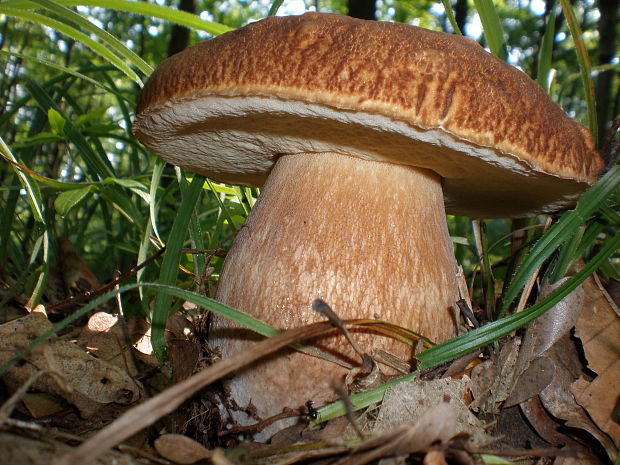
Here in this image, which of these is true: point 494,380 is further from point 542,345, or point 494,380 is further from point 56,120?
point 56,120

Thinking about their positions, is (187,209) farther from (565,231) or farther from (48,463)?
(565,231)

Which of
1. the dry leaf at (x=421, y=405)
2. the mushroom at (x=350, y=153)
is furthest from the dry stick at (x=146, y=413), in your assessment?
the mushroom at (x=350, y=153)

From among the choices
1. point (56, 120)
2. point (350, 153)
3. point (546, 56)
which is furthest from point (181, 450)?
point (546, 56)

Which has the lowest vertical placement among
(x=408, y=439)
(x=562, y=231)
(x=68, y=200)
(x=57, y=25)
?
(x=408, y=439)

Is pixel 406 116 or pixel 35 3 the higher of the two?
pixel 35 3

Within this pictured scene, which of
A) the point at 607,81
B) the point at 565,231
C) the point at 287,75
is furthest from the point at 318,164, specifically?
the point at 607,81

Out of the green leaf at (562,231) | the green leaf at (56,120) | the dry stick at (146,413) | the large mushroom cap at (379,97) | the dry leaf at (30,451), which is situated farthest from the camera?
the green leaf at (56,120)

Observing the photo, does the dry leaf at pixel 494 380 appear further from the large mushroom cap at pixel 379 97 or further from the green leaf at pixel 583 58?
the green leaf at pixel 583 58
